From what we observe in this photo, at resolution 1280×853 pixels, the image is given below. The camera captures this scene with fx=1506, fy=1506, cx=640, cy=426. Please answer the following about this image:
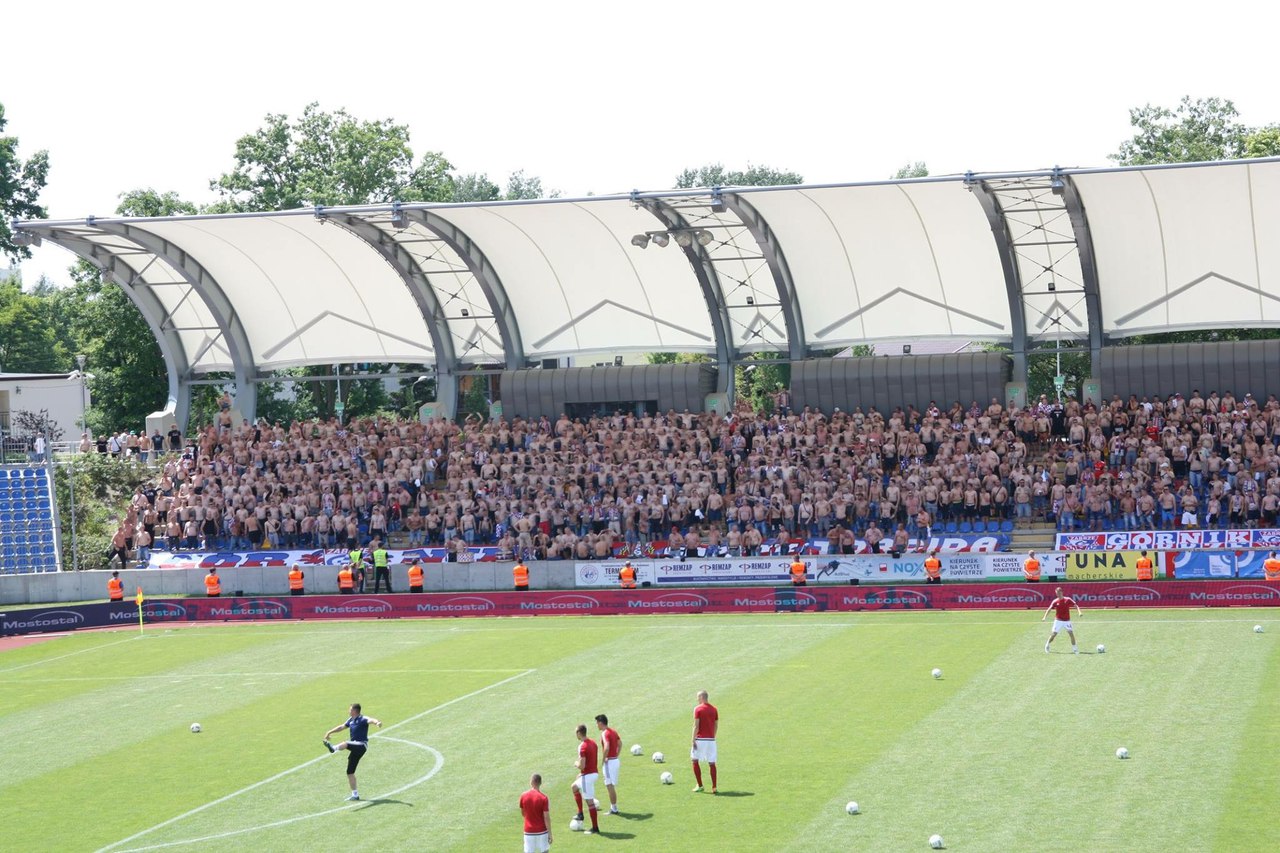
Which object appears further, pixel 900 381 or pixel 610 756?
pixel 900 381

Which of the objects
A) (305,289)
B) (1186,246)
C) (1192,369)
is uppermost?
(305,289)

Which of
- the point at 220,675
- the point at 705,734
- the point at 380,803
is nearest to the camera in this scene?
the point at 705,734

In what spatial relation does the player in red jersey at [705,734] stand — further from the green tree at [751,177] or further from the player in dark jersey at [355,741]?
the green tree at [751,177]

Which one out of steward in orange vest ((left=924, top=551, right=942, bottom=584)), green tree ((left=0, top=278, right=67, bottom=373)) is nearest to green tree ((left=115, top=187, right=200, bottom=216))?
green tree ((left=0, top=278, right=67, bottom=373))

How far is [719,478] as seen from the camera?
45.2 meters

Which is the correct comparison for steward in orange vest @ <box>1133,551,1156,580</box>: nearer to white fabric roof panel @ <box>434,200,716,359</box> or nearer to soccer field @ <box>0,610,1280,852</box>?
soccer field @ <box>0,610,1280,852</box>

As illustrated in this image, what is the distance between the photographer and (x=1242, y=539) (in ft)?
128

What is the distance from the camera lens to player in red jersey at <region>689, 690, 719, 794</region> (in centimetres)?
1995

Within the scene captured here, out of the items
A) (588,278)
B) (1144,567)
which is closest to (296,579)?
(588,278)

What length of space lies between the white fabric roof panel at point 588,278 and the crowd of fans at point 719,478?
11.0 feet

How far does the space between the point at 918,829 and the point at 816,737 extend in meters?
5.50

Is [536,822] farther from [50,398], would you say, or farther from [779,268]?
[50,398]

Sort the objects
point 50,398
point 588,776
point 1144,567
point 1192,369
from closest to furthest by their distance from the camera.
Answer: point 588,776
point 1144,567
point 1192,369
point 50,398

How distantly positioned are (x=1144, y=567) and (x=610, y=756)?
A: 23044 mm
